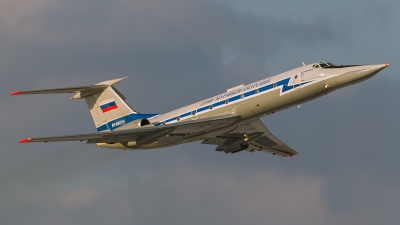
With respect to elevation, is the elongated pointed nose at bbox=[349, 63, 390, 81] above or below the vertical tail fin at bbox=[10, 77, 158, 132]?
below

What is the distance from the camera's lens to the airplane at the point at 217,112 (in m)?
51.4

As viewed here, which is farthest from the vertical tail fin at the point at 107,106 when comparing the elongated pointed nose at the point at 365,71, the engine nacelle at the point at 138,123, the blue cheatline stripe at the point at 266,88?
the elongated pointed nose at the point at 365,71

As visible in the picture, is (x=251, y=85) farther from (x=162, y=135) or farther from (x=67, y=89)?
(x=67, y=89)

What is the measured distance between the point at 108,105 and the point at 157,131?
6599 mm

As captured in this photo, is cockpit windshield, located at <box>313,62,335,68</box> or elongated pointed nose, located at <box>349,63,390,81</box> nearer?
elongated pointed nose, located at <box>349,63,390,81</box>

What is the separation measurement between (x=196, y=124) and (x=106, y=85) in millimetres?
9580

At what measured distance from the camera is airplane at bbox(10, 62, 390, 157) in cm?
5138

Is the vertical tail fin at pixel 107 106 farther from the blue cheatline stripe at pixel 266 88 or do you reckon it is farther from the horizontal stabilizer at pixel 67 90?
the blue cheatline stripe at pixel 266 88

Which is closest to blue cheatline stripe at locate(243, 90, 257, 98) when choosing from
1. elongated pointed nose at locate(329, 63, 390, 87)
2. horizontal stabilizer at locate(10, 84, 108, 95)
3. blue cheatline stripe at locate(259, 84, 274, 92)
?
blue cheatline stripe at locate(259, 84, 274, 92)

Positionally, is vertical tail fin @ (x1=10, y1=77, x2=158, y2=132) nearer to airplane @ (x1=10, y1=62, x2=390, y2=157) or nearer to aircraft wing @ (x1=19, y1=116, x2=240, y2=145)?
airplane @ (x1=10, y1=62, x2=390, y2=157)

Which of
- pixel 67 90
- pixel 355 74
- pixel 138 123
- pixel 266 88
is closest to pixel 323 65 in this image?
pixel 355 74

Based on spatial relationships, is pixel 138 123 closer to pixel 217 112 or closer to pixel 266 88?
pixel 217 112

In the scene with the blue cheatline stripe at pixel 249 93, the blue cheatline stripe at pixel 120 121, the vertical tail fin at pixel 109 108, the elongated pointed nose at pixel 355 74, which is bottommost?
the elongated pointed nose at pixel 355 74

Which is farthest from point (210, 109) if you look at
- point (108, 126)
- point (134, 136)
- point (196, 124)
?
point (108, 126)
